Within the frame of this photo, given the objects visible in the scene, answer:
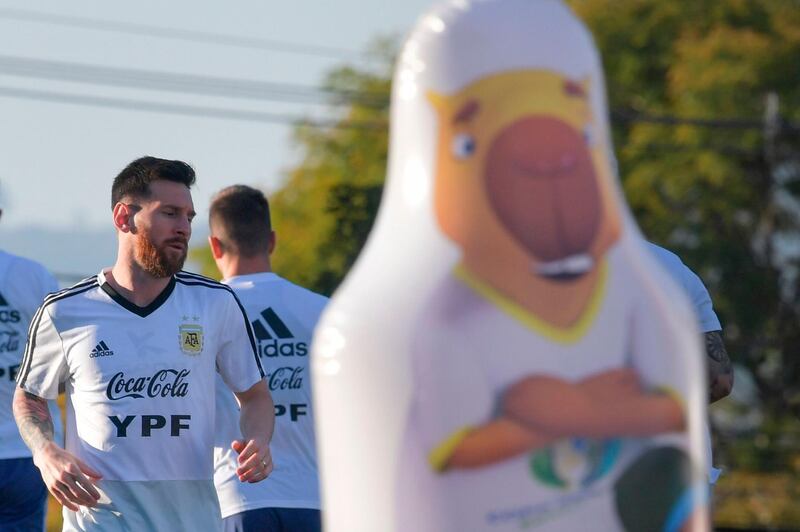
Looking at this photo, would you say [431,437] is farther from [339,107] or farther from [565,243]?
[339,107]

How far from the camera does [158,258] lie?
6.65 m

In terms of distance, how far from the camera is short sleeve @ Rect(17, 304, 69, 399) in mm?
6609

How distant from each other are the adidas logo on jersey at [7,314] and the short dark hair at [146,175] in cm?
218

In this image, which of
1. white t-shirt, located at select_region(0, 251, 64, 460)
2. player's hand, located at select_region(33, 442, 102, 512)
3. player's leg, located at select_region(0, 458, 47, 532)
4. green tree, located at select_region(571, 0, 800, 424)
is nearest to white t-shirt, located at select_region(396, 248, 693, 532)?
player's hand, located at select_region(33, 442, 102, 512)

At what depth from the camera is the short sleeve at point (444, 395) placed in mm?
3346

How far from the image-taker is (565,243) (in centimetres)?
348

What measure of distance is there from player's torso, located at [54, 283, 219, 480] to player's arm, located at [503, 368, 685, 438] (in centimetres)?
331

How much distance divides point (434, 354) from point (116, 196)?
3684 millimetres

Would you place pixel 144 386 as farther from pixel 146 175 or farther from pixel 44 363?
pixel 146 175

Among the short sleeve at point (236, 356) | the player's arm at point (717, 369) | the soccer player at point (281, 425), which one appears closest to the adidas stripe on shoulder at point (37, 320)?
the short sleeve at point (236, 356)

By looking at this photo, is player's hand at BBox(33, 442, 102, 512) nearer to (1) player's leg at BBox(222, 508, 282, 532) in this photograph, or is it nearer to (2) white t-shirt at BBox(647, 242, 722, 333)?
(1) player's leg at BBox(222, 508, 282, 532)

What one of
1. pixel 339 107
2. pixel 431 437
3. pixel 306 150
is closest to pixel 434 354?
pixel 431 437

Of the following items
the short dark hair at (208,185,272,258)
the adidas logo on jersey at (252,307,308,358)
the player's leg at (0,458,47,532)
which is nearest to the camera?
the adidas logo on jersey at (252,307,308,358)

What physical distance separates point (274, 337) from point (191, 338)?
129cm
